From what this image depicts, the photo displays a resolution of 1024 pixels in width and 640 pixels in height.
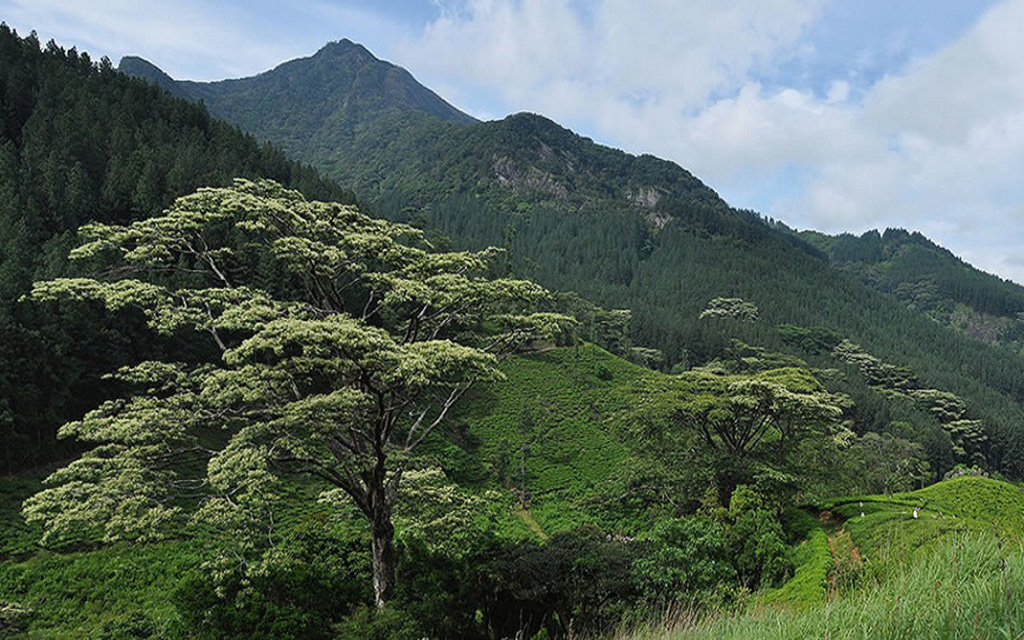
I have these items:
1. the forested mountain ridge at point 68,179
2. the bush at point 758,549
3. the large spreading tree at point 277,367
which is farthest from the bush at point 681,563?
the forested mountain ridge at point 68,179

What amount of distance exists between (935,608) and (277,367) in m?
10.7

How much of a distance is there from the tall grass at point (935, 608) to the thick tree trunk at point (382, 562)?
9477 mm

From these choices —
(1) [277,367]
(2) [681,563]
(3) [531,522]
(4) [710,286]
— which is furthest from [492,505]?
(4) [710,286]

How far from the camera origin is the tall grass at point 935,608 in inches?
94.6

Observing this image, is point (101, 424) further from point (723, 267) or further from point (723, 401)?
point (723, 267)

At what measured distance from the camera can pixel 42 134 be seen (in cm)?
5134

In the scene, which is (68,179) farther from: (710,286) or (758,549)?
(710,286)

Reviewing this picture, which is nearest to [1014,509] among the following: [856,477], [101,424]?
[856,477]

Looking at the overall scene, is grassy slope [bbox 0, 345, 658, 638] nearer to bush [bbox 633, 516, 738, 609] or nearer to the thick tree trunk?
the thick tree trunk

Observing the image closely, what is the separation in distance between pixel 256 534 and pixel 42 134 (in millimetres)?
58890

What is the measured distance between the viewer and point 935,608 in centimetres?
253

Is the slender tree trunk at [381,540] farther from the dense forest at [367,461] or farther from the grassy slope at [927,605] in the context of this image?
the grassy slope at [927,605]

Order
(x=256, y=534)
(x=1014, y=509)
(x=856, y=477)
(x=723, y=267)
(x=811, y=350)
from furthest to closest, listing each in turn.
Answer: (x=723, y=267), (x=811, y=350), (x=856, y=477), (x=1014, y=509), (x=256, y=534)

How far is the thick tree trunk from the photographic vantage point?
11742 mm
